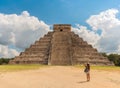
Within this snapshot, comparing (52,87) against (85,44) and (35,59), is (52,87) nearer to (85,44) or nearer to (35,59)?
(35,59)

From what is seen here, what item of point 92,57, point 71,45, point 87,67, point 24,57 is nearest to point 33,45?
point 24,57

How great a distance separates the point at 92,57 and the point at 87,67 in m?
48.2

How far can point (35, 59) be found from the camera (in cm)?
7388

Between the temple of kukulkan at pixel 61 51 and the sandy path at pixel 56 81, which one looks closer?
the sandy path at pixel 56 81

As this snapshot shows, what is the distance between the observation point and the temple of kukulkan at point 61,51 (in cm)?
7181

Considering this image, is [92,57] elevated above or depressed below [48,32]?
below

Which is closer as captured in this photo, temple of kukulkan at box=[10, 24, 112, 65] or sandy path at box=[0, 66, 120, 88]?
sandy path at box=[0, 66, 120, 88]

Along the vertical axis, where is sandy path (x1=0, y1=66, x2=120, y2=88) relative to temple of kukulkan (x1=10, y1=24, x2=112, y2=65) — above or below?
below

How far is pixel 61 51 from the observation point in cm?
7488

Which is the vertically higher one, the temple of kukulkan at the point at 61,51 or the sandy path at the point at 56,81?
the temple of kukulkan at the point at 61,51

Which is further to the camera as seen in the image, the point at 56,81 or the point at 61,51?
the point at 61,51

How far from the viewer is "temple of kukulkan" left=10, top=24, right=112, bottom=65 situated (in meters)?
71.8

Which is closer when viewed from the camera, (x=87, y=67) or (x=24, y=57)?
(x=87, y=67)

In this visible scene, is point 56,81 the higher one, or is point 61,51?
point 61,51
